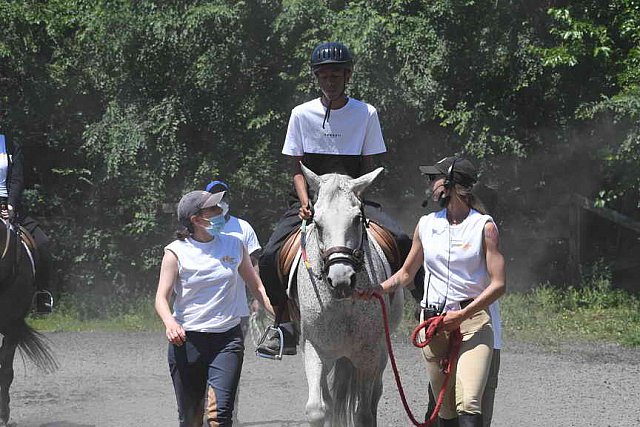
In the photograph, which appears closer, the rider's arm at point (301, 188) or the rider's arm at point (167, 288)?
the rider's arm at point (167, 288)

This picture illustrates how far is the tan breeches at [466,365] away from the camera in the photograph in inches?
221

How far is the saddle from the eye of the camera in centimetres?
715

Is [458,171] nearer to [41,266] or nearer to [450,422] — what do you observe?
[450,422]

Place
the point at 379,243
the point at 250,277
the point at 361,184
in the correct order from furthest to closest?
the point at 379,243, the point at 250,277, the point at 361,184

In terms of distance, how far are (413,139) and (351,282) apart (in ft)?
36.7

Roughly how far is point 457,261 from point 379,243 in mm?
1376

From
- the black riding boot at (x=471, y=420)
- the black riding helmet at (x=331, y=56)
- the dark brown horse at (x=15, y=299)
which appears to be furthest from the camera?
the dark brown horse at (x=15, y=299)

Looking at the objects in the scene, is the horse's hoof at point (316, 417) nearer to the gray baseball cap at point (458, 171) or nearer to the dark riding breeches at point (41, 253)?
the gray baseball cap at point (458, 171)

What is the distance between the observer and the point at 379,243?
23.3 ft

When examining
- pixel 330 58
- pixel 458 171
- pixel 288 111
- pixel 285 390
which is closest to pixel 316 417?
pixel 458 171

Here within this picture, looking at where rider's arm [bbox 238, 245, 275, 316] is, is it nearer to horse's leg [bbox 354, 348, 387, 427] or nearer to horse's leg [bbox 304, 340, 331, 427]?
horse's leg [bbox 304, 340, 331, 427]

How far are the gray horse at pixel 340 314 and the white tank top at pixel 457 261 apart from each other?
0.48 metres

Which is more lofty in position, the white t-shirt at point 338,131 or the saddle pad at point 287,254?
the white t-shirt at point 338,131

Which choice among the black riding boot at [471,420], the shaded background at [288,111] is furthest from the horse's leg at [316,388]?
the shaded background at [288,111]
